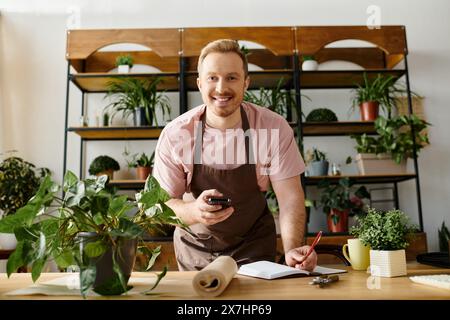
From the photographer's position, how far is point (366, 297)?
0.85 meters

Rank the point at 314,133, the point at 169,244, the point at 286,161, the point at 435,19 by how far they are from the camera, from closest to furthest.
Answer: the point at 286,161 < the point at 169,244 < the point at 314,133 < the point at 435,19

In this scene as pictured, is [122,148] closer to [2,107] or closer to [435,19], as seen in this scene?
[2,107]

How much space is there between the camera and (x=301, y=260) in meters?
1.32

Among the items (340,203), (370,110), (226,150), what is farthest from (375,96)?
(226,150)

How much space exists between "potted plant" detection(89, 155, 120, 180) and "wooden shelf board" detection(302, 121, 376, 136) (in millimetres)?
1597

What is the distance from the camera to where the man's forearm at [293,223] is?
1.71m

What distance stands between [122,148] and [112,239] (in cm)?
292

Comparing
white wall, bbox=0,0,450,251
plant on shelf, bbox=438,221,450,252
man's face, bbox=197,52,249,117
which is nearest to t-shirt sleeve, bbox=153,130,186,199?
man's face, bbox=197,52,249,117

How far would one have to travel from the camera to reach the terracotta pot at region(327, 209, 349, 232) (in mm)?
3332

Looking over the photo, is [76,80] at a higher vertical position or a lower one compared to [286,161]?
higher

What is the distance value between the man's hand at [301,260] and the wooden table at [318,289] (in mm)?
115

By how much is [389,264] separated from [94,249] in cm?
80

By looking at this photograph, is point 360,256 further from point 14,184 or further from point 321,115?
point 14,184
